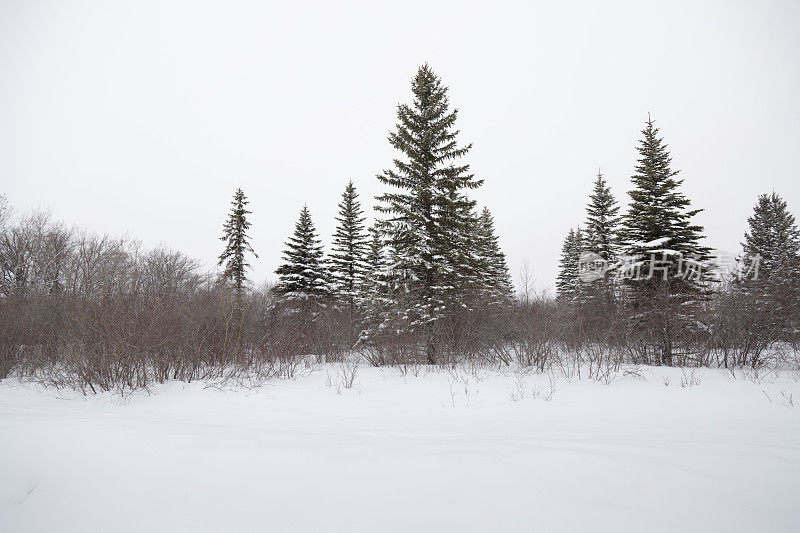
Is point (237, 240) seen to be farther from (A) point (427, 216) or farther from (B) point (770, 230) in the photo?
(B) point (770, 230)

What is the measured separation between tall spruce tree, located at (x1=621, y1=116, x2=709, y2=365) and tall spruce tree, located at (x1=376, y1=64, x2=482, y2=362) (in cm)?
708

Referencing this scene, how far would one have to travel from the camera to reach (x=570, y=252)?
32031 mm

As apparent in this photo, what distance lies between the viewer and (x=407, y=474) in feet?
8.88

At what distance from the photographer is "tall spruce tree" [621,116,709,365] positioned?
12.0 m

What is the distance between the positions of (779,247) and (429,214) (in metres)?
29.3

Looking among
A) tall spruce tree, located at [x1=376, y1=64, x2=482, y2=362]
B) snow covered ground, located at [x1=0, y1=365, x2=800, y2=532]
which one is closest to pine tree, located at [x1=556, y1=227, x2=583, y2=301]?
tall spruce tree, located at [x1=376, y1=64, x2=482, y2=362]

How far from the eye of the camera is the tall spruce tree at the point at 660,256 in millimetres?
12023

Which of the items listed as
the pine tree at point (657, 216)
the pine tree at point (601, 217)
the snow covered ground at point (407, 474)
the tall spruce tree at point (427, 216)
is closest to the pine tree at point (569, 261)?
the pine tree at point (601, 217)

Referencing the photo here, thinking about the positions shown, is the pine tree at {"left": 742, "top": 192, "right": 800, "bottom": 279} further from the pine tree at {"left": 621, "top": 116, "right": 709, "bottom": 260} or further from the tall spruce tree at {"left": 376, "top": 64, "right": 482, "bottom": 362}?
the tall spruce tree at {"left": 376, "top": 64, "right": 482, "bottom": 362}

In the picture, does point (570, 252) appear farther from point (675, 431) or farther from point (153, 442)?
point (153, 442)

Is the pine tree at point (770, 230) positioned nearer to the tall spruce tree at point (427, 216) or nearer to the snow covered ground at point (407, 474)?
the tall spruce tree at point (427, 216)

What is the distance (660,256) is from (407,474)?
56.7 feet

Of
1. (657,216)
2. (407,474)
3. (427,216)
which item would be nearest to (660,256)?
(657,216)

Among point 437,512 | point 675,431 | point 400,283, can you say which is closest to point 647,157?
point 400,283
